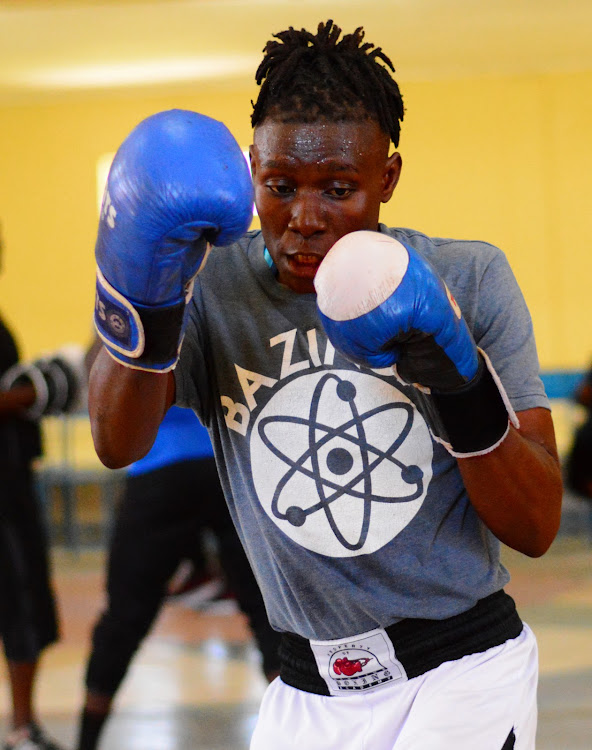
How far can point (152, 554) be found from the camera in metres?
2.71

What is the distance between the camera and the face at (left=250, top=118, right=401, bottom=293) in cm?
116

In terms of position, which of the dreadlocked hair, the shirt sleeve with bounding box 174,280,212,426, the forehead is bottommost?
the shirt sleeve with bounding box 174,280,212,426

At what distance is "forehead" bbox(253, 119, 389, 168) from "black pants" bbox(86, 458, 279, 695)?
5.32 feet

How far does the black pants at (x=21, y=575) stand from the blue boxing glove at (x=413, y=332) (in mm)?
2234

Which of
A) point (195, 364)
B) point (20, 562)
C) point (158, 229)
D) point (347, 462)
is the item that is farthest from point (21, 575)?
point (158, 229)

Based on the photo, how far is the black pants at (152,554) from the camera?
2.66 metres

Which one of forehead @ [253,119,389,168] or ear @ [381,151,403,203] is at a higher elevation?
forehead @ [253,119,389,168]

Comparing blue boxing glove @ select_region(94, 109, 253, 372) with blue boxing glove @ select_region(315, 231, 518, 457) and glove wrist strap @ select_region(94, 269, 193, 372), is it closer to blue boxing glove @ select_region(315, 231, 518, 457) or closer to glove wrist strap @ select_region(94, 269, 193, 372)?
glove wrist strap @ select_region(94, 269, 193, 372)

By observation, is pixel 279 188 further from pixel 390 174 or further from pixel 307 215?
pixel 390 174

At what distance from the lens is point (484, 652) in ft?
4.25

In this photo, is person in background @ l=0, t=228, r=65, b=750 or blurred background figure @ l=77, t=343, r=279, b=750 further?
person in background @ l=0, t=228, r=65, b=750

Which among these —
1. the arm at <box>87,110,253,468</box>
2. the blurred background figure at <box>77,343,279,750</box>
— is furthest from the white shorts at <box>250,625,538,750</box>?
the blurred background figure at <box>77,343,279,750</box>

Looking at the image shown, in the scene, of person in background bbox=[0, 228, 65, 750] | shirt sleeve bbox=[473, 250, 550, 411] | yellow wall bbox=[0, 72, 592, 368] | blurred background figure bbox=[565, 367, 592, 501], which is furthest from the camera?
yellow wall bbox=[0, 72, 592, 368]

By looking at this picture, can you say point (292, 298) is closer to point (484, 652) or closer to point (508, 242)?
point (484, 652)
